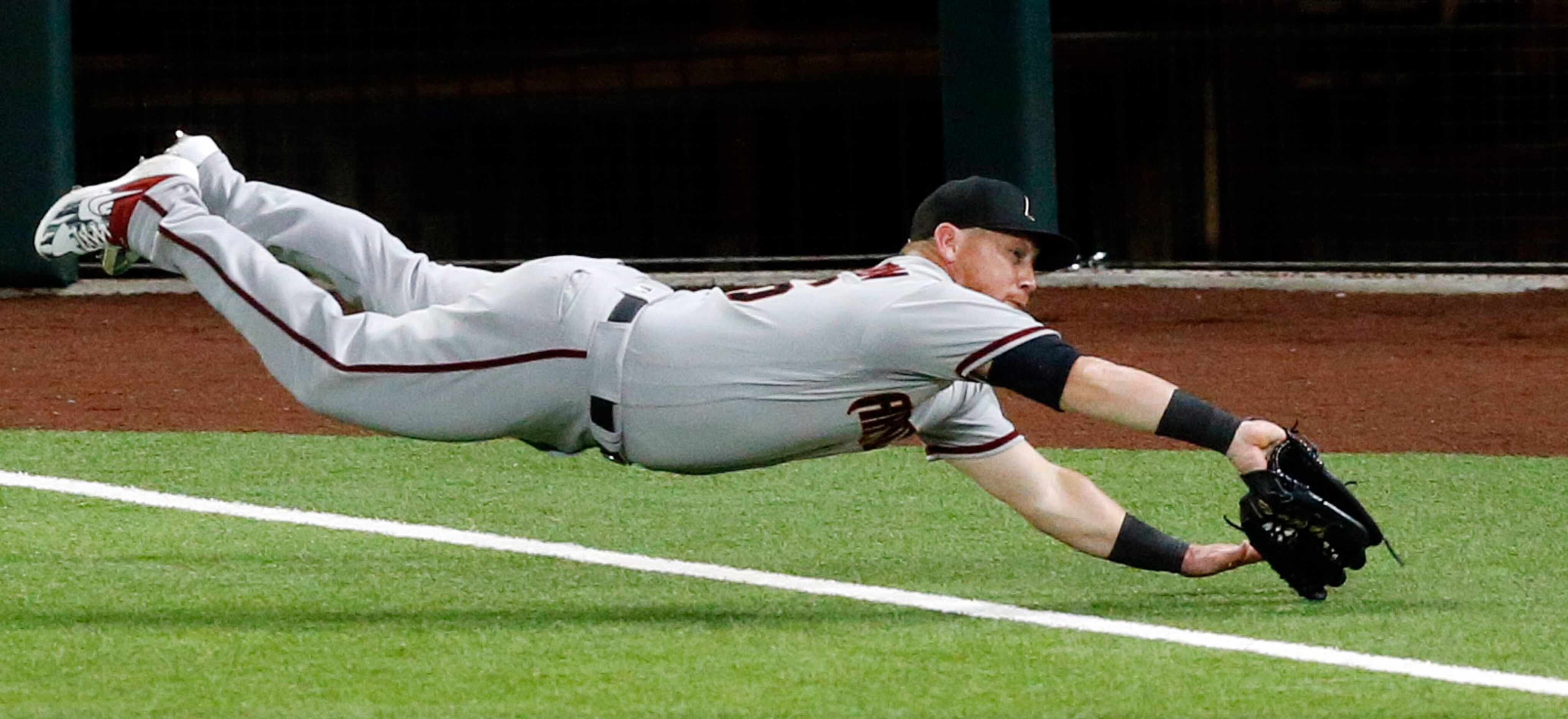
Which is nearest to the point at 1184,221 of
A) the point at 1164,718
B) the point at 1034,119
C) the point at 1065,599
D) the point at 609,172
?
the point at 1034,119

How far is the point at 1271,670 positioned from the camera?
397 centimetres

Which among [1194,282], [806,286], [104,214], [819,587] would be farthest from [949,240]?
[1194,282]

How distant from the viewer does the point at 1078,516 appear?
486cm

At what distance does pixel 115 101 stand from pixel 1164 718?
908 cm

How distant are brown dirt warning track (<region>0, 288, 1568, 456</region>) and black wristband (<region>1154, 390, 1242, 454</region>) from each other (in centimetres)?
270

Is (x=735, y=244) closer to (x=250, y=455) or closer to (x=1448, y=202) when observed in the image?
(x=1448, y=202)

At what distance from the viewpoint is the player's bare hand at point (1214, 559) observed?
4.77 meters

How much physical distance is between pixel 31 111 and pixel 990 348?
22.6 feet

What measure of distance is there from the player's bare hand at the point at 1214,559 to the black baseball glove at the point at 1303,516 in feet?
0.89

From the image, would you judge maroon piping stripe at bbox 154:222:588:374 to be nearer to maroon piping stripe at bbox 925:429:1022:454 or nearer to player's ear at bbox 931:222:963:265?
player's ear at bbox 931:222:963:265

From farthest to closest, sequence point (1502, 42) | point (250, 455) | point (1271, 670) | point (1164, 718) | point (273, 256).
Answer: point (1502, 42) → point (250, 455) → point (273, 256) → point (1271, 670) → point (1164, 718)

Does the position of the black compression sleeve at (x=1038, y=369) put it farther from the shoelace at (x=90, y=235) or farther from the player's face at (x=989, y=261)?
the shoelace at (x=90, y=235)

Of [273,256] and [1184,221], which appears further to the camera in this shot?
[1184,221]

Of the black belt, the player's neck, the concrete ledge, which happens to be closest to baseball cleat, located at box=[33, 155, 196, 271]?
the black belt
